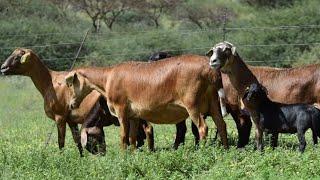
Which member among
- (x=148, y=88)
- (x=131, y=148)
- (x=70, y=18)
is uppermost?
(x=148, y=88)

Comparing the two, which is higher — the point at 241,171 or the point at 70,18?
the point at 241,171

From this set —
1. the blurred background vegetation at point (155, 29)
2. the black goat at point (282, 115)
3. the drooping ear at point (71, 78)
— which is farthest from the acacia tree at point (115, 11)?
the black goat at point (282, 115)

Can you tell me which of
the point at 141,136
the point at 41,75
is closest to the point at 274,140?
the point at 141,136

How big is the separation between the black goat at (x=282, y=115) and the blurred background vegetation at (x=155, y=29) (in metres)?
5.91

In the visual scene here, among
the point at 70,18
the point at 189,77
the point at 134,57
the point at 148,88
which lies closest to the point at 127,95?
Answer: the point at 148,88

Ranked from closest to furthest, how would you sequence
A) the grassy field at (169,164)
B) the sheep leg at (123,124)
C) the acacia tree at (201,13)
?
the grassy field at (169,164) < the sheep leg at (123,124) < the acacia tree at (201,13)

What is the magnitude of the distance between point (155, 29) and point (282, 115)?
3733 cm

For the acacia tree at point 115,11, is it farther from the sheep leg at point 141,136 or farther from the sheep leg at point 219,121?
the sheep leg at point 219,121

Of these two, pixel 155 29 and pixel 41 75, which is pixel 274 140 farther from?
pixel 155 29

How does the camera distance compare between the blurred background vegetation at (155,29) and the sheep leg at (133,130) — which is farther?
the blurred background vegetation at (155,29)

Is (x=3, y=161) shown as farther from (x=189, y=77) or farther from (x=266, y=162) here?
(x=266, y=162)

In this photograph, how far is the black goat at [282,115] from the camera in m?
11.3

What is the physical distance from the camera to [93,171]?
31.9 feet

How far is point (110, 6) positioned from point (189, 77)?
4689 centimetres
